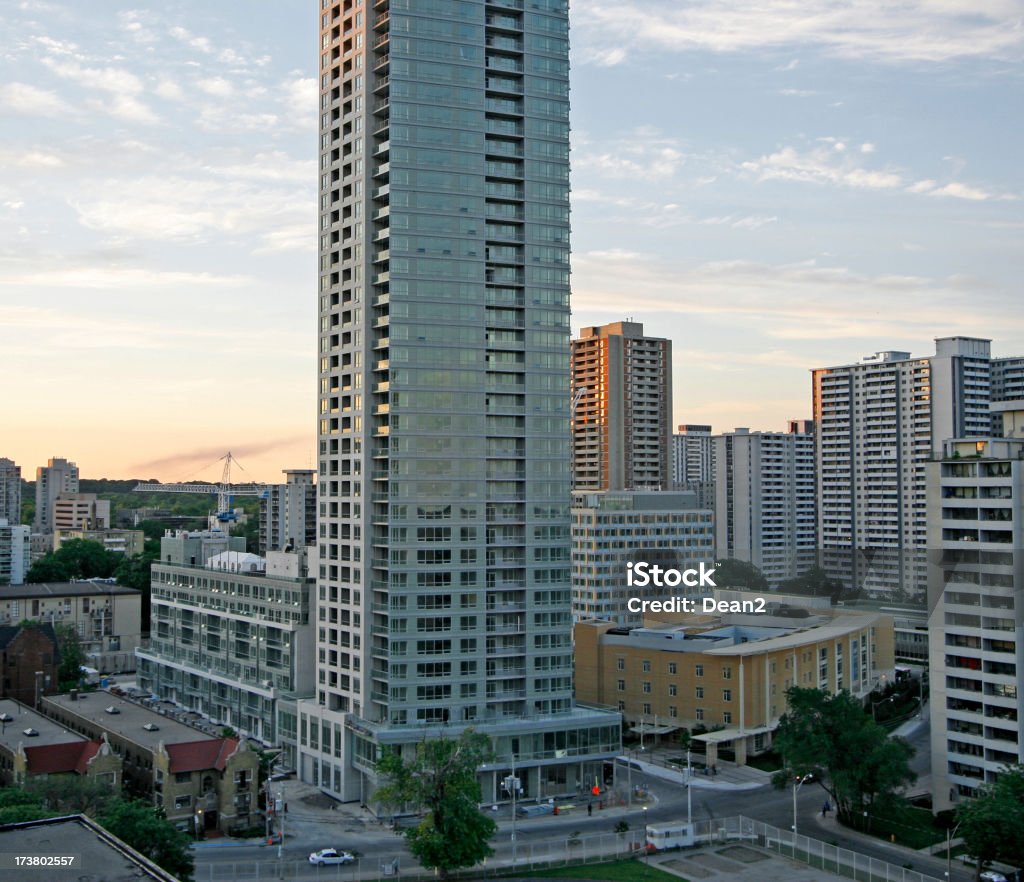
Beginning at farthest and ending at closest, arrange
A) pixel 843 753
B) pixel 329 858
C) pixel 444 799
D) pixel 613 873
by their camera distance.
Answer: pixel 843 753, pixel 329 858, pixel 613 873, pixel 444 799

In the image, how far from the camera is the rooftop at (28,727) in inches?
3551

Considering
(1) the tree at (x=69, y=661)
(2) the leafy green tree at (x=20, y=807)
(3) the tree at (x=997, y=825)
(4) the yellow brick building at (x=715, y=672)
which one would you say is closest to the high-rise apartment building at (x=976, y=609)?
(3) the tree at (x=997, y=825)

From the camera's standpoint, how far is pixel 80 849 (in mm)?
45531

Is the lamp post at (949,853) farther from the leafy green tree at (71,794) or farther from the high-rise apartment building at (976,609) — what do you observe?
the leafy green tree at (71,794)

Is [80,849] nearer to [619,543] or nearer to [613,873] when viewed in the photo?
[613,873]

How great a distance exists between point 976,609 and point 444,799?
4282cm

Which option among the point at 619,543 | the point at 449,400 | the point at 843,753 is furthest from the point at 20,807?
the point at 619,543

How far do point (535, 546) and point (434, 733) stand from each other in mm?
18430

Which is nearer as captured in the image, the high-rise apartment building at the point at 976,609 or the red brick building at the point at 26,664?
the high-rise apartment building at the point at 976,609

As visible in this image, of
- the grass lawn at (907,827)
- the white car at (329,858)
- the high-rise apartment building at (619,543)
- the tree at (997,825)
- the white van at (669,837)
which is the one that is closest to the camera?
the tree at (997,825)

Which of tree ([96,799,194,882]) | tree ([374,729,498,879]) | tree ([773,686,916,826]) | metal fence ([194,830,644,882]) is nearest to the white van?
metal fence ([194,830,644,882])

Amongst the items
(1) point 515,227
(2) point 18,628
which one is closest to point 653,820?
(1) point 515,227

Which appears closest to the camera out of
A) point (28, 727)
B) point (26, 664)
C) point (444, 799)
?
point (444, 799)

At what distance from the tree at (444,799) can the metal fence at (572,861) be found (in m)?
4.04
